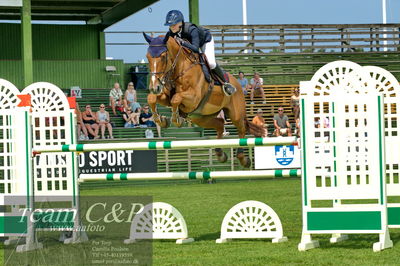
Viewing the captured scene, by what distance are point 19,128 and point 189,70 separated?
7.83ft

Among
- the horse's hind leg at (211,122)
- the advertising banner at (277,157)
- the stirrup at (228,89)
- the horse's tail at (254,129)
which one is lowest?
the advertising banner at (277,157)

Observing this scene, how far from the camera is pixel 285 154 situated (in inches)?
803

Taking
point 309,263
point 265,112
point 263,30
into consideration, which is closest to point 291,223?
point 309,263

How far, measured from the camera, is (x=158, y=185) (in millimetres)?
20922

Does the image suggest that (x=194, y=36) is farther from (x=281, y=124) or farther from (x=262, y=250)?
(x=281, y=124)

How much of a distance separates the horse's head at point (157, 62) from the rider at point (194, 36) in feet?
0.91

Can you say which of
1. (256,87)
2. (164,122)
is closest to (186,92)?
(164,122)

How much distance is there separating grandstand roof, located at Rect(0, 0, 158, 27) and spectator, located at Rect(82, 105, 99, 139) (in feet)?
18.6

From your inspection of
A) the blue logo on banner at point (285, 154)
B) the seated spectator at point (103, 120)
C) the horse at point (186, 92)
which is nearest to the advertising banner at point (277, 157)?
the blue logo on banner at point (285, 154)

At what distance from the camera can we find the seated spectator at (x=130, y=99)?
2172cm

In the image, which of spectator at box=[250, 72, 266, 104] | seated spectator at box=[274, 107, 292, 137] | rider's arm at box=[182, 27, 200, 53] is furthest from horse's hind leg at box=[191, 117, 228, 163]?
spectator at box=[250, 72, 266, 104]

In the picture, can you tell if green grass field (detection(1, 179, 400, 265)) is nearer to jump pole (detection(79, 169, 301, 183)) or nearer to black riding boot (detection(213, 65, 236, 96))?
jump pole (detection(79, 169, 301, 183))

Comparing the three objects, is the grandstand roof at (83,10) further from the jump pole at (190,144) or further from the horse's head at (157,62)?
the jump pole at (190,144)

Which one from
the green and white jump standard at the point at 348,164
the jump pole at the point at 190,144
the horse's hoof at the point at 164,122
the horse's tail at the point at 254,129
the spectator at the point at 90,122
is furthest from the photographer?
the spectator at the point at 90,122
